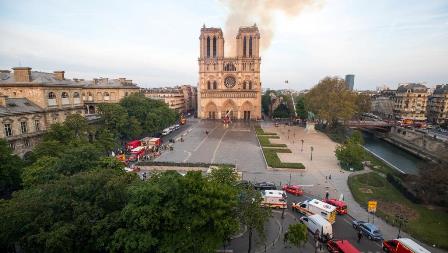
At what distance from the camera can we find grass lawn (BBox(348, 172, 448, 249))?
20000mm

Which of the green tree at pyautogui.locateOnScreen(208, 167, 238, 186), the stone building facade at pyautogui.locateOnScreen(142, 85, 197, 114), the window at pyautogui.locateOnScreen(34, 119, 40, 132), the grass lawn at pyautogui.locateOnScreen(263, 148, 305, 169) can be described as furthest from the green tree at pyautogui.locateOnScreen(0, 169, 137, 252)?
the stone building facade at pyautogui.locateOnScreen(142, 85, 197, 114)

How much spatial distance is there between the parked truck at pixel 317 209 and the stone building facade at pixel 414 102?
2873 inches

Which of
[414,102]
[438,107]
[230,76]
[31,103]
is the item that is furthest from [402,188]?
[438,107]

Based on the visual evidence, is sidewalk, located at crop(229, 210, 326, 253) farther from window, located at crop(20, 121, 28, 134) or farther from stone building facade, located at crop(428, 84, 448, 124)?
stone building facade, located at crop(428, 84, 448, 124)

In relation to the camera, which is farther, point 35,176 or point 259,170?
point 259,170

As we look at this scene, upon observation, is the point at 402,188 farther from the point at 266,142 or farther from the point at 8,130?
the point at 8,130

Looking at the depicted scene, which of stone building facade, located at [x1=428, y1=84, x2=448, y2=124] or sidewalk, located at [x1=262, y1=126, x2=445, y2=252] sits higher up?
stone building facade, located at [x1=428, y1=84, x2=448, y2=124]

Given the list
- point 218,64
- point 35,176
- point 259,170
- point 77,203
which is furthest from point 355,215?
point 218,64

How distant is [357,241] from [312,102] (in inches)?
2034

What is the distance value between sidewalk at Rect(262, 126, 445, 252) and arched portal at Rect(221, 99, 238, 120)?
105ft

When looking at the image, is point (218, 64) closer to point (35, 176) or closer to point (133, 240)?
point (35, 176)

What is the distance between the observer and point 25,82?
34312 millimetres

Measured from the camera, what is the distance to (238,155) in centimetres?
4144

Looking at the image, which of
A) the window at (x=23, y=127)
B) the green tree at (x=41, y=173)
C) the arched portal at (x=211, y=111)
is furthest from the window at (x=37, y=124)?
the arched portal at (x=211, y=111)
